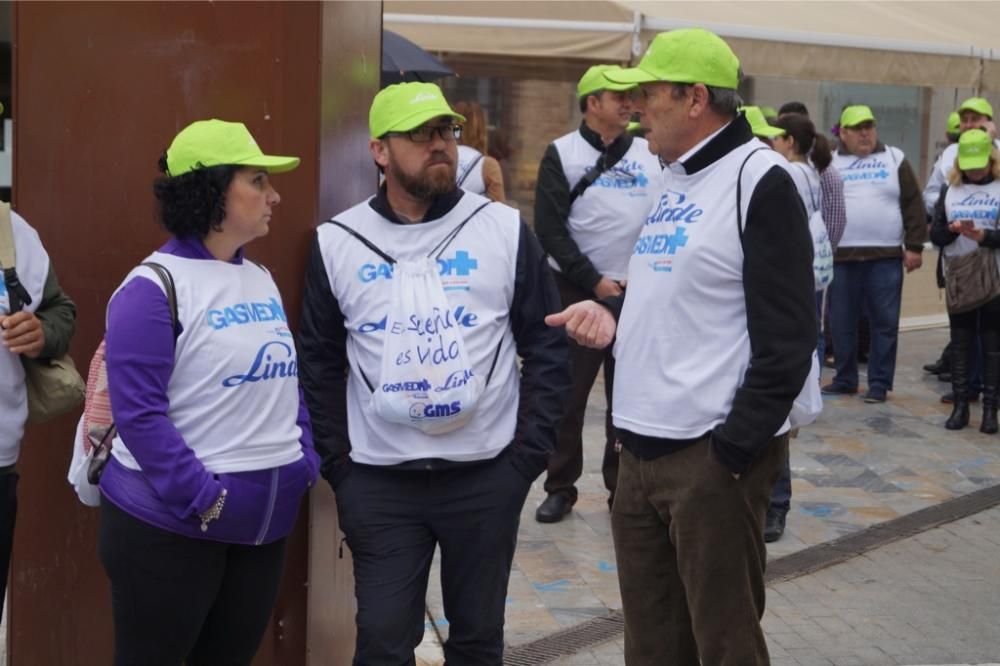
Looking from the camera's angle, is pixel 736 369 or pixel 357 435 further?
pixel 357 435

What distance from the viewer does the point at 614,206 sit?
650 cm

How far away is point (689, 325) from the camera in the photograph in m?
3.56

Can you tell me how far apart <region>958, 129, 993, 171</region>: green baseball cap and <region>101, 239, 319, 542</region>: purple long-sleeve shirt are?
6.96 meters

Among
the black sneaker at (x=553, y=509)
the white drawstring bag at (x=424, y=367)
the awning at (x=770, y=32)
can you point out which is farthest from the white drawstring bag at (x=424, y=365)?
the awning at (x=770, y=32)

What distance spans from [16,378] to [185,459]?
0.75 metres

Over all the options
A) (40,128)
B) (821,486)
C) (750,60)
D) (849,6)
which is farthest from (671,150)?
(849,6)

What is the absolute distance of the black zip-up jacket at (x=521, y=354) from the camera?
3.87 m

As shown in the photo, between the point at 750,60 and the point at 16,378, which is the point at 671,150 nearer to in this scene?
the point at 16,378

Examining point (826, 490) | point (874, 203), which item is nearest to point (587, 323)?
point (826, 490)

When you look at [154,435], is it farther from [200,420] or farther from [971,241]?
[971,241]

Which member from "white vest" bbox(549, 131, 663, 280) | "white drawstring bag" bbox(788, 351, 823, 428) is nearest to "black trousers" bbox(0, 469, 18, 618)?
"white drawstring bag" bbox(788, 351, 823, 428)

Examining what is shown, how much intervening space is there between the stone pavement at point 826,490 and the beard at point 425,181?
6.71ft

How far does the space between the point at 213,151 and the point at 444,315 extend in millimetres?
744

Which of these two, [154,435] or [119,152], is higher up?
[119,152]
